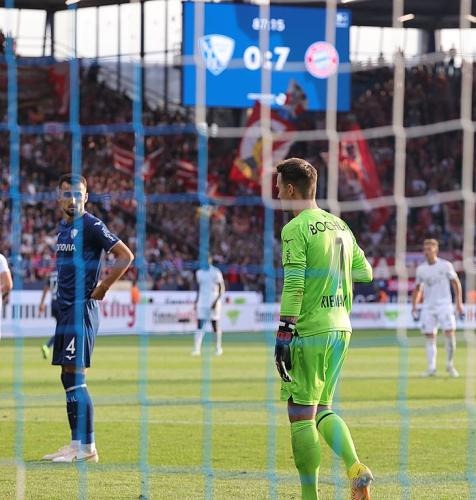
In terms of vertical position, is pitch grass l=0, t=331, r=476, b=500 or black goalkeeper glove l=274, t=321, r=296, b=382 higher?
black goalkeeper glove l=274, t=321, r=296, b=382

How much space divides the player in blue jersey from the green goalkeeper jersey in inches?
87.7

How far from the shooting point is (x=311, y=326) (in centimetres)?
678

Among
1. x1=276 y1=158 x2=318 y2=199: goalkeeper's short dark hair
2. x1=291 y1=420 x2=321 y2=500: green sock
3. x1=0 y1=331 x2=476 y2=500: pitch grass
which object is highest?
x1=276 y1=158 x2=318 y2=199: goalkeeper's short dark hair

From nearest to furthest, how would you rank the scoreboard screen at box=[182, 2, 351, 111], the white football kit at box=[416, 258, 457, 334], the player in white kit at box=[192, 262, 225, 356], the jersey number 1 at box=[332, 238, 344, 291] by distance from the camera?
1. the jersey number 1 at box=[332, 238, 344, 291]
2. the white football kit at box=[416, 258, 457, 334]
3. the player in white kit at box=[192, 262, 225, 356]
4. the scoreboard screen at box=[182, 2, 351, 111]

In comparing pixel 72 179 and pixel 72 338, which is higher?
pixel 72 179

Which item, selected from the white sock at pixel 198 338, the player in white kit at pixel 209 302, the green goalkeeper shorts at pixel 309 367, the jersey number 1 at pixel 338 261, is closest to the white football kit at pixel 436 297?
the player in white kit at pixel 209 302

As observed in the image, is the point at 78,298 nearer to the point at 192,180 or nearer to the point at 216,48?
the point at 216,48

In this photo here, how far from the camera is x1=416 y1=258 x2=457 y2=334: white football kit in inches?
680

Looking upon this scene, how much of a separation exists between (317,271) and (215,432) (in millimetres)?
4323

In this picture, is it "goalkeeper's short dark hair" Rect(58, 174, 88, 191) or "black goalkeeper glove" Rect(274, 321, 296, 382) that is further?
"goalkeeper's short dark hair" Rect(58, 174, 88, 191)

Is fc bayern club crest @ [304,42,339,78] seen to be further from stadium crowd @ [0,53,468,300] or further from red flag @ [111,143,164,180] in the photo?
red flag @ [111,143,164,180]

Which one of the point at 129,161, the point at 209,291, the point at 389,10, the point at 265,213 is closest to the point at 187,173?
the point at 129,161

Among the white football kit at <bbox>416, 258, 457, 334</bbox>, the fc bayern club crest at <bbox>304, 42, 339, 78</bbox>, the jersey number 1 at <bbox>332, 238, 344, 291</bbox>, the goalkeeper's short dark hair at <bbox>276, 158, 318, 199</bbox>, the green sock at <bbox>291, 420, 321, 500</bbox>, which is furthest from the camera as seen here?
the fc bayern club crest at <bbox>304, 42, 339, 78</bbox>

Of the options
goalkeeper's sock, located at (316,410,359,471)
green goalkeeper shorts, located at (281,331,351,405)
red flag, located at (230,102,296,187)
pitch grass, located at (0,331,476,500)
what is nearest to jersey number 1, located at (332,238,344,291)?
green goalkeeper shorts, located at (281,331,351,405)
